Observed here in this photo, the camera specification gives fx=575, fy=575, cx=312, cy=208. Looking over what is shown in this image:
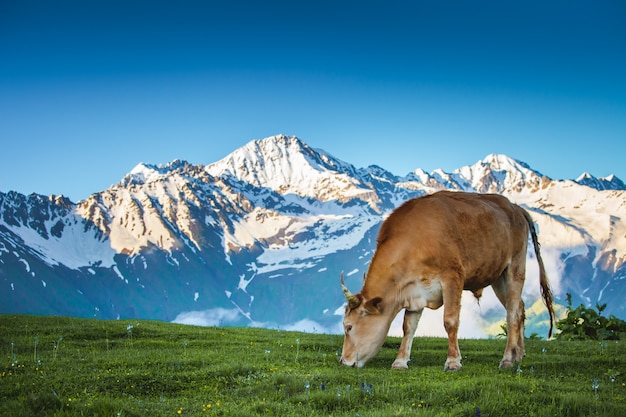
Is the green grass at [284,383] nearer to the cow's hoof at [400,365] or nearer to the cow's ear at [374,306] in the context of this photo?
the cow's hoof at [400,365]

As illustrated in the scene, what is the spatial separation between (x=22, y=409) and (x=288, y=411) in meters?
3.69

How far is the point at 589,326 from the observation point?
2236 cm

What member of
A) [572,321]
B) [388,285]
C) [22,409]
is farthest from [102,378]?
[572,321]

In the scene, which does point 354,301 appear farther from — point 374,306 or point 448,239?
point 448,239

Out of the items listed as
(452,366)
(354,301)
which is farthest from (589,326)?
(354,301)

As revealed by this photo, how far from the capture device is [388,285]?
1319cm

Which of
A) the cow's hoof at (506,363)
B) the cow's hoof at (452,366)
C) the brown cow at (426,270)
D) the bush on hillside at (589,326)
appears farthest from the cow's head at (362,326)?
the bush on hillside at (589,326)

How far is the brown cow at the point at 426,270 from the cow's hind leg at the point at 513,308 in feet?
0.10

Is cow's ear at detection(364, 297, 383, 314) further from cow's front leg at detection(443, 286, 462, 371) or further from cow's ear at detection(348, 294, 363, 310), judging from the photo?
cow's front leg at detection(443, 286, 462, 371)

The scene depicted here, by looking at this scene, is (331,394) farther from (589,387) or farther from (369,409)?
(589,387)

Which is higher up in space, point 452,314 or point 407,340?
point 452,314

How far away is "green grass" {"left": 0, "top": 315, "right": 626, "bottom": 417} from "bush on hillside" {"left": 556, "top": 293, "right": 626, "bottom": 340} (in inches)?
208

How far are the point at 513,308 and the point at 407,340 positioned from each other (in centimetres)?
298

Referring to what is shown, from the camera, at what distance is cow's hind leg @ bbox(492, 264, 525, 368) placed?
544 inches
